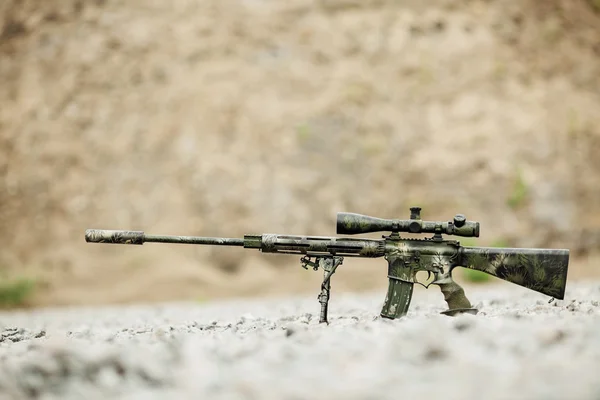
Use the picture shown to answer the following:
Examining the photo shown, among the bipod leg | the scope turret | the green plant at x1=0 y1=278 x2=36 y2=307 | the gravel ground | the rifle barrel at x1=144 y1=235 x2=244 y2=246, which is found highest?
the scope turret

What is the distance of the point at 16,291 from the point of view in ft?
53.6

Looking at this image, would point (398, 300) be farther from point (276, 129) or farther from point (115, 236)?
point (276, 129)

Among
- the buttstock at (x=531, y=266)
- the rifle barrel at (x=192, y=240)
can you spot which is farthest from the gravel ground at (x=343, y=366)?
the rifle barrel at (x=192, y=240)

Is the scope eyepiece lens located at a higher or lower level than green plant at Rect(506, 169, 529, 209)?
lower

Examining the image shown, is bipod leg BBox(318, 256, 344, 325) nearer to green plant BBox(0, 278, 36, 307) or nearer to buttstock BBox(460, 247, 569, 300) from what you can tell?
buttstock BBox(460, 247, 569, 300)

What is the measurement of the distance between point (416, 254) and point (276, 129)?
1356 cm

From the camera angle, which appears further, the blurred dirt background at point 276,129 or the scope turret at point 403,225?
the blurred dirt background at point 276,129

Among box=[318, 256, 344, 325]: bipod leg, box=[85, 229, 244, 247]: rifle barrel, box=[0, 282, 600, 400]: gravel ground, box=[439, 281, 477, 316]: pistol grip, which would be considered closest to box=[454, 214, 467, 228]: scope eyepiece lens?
box=[439, 281, 477, 316]: pistol grip

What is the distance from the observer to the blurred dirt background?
17766 mm

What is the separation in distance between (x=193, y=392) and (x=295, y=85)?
1705cm

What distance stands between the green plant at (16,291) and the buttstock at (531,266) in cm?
1443

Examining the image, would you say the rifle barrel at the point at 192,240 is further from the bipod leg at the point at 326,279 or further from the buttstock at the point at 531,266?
the buttstock at the point at 531,266

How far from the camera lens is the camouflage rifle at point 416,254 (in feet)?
17.9

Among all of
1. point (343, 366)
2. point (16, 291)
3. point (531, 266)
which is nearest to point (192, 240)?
point (343, 366)
